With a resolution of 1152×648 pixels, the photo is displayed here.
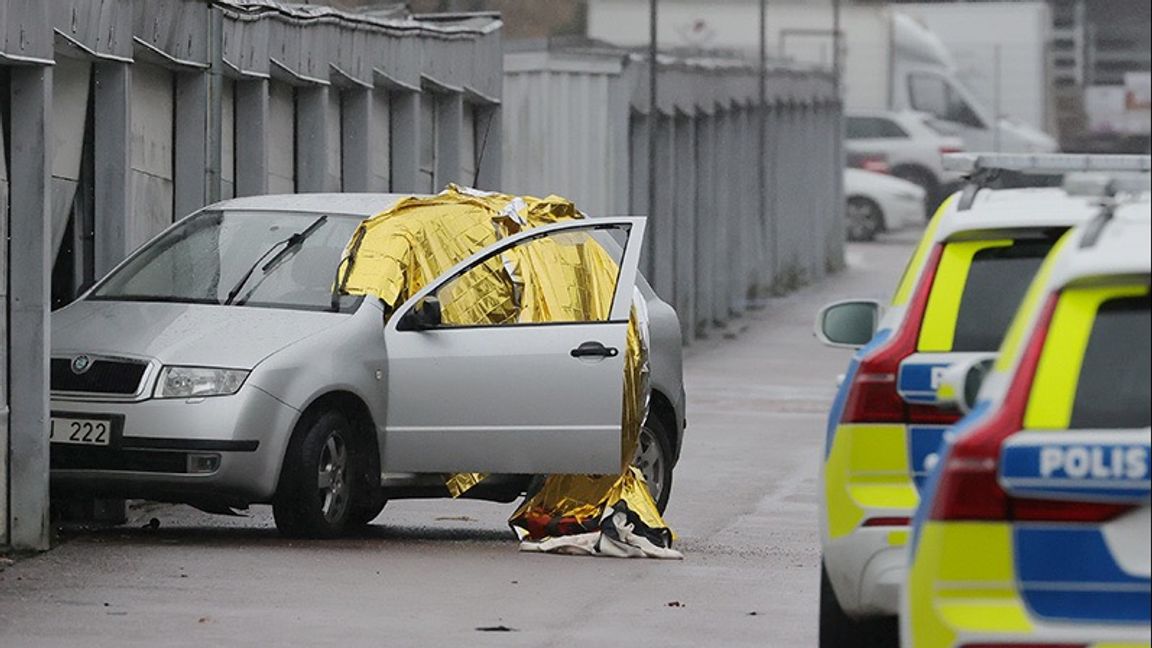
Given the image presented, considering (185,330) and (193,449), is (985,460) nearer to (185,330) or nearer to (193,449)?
(193,449)

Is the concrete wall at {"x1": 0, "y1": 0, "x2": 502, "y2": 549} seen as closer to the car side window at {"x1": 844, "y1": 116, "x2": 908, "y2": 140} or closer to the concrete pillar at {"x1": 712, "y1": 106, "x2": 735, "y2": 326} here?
the concrete pillar at {"x1": 712, "y1": 106, "x2": 735, "y2": 326}

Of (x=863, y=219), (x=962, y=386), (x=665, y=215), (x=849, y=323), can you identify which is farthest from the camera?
(x=863, y=219)

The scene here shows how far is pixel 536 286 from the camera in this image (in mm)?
12898

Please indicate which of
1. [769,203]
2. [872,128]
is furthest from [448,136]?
[872,128]

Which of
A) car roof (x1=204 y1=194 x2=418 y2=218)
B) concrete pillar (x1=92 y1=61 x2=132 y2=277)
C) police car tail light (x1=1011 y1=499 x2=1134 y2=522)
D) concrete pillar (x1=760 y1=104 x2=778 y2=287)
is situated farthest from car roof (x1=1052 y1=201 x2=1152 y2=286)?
concrete pillar (x1=760 y1=104 x2=778 y2=287)

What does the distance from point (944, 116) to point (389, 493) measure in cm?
4193

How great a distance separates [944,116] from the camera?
176 ft

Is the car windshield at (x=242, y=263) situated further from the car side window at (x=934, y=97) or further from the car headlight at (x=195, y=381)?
the car side window at (x=934, y=97)

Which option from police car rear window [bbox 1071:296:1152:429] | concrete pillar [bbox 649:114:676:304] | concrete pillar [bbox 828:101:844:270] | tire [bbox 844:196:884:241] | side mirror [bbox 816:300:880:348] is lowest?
tire [bbox 844:196:884:241]

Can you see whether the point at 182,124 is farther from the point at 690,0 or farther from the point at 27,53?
the point at 690,0

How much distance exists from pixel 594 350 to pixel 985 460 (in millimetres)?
6815

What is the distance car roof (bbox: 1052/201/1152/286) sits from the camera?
5543 millimetres

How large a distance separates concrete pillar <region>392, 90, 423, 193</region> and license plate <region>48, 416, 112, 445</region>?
321 inches

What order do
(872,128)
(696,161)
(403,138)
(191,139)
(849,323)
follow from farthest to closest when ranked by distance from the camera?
(872,128) < (696,161) < (403,138) < (191,139) < (849,323)
